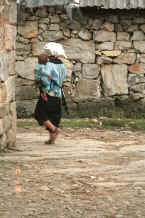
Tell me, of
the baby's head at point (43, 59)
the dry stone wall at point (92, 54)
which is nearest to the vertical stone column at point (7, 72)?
the baby's head at point (43, 59)

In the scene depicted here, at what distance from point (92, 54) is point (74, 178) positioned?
604 cm

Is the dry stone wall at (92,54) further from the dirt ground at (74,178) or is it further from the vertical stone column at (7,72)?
the vertical stone column at (7,72)

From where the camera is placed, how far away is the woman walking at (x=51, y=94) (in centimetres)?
651

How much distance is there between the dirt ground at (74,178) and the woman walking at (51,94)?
0.34 m

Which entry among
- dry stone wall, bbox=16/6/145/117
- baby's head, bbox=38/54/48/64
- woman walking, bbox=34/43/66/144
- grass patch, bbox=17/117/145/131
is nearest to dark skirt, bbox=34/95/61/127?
woman walking, bbox=34/43/66/144

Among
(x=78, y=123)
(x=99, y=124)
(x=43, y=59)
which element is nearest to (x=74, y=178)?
(x=43, y=59)

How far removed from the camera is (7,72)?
239 inches

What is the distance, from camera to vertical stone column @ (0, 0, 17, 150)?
5.91 metres

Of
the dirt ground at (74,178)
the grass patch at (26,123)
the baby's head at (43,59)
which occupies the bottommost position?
the grass patch at (26,123)

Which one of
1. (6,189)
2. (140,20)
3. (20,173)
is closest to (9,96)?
(20,173)

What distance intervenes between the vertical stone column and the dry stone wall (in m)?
4.08

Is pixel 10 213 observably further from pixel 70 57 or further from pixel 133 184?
pixel 70 57

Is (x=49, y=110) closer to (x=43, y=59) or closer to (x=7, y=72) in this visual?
(x=43, y=59)

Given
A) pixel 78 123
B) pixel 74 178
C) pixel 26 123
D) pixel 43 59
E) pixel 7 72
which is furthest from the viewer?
pixel 26 123
